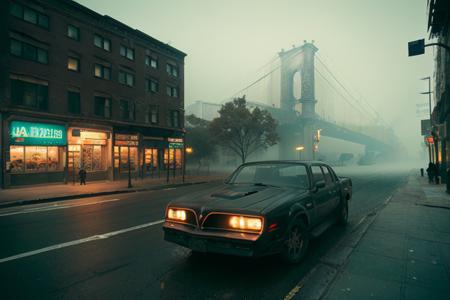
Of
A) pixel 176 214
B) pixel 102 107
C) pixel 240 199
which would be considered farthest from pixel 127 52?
pixel 240 199

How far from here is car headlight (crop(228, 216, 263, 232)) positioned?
3.64 m

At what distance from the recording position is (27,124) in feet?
55.7

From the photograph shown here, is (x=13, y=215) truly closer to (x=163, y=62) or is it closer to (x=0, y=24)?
(x=0, y=24)

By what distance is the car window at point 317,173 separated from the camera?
5.26 m

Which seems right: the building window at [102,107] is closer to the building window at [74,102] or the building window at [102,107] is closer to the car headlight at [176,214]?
the building window at [74,102]

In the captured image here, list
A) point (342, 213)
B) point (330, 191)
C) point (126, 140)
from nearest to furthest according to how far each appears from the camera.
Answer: point (330, 191)
point (342, 213)
point (126, 140)

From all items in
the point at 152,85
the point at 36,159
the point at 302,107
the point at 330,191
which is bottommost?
the point at 330,191

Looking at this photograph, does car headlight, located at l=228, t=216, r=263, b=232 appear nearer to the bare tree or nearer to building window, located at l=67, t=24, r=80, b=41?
building window, located at l=67, t=24, r=80, b=41

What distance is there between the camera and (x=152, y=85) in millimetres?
27266

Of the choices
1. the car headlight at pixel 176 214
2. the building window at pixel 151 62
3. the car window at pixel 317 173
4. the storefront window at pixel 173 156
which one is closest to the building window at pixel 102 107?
the building window at pixel 151 62

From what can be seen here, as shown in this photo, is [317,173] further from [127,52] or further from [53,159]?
[127,52]

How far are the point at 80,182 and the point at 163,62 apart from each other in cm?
1492

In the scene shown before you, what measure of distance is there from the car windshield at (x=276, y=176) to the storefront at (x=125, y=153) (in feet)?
61.2

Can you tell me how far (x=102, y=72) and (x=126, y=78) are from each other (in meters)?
2.43
